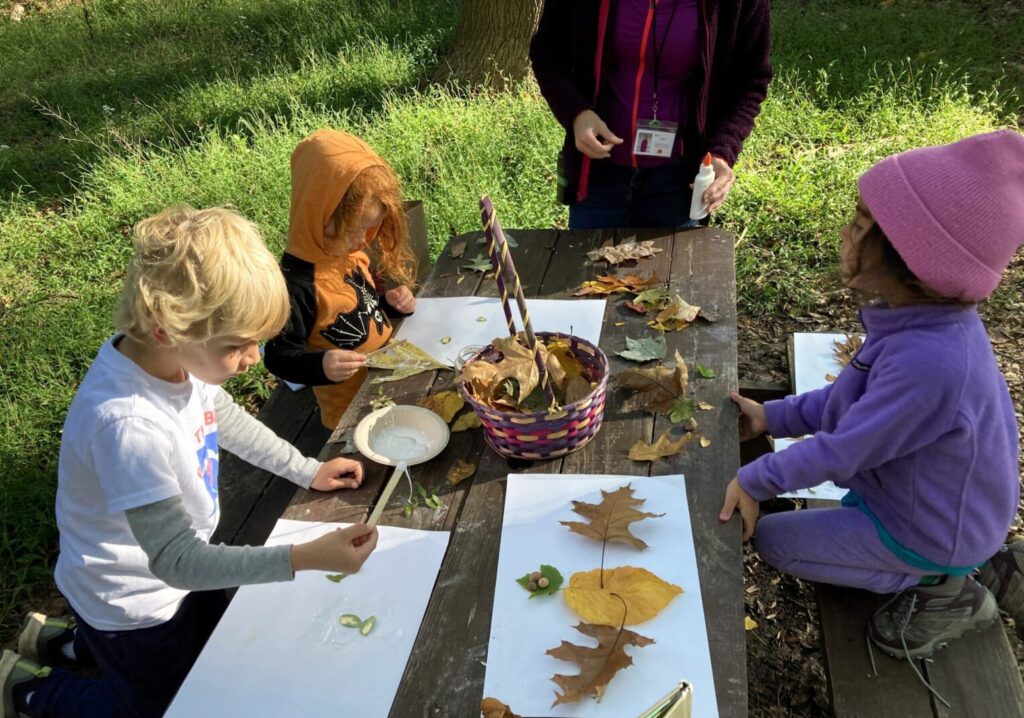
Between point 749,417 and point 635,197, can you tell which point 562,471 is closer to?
point 749,417

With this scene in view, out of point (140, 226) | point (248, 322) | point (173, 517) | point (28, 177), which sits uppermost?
point (140, 226)

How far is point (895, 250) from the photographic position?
1621mm

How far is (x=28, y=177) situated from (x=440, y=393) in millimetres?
5557

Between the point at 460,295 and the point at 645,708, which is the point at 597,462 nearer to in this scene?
the point at 645,708

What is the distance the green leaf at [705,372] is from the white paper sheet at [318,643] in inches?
33.4

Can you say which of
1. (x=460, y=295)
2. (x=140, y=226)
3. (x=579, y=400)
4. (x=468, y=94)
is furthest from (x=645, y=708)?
(x=468, y=94)

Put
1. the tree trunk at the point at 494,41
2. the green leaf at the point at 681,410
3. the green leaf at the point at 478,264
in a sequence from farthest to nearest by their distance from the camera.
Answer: the tree trunk at the point at 494,41
the green leaf at the point at 478,264
the green leaf at the point at 681,410

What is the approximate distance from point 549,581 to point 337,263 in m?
1.44

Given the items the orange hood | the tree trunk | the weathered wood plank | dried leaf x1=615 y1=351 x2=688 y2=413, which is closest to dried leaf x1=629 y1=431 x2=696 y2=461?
the weathered wood plank

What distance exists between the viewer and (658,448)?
1.78m

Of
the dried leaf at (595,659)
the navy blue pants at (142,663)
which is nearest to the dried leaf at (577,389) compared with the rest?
the dried leaf at (595,659)

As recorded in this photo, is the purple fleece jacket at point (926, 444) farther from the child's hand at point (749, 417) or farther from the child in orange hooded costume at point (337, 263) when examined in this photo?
the child in orange hooded costume at point (337, 263)

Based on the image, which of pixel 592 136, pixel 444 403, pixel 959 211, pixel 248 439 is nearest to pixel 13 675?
pixel 248 439

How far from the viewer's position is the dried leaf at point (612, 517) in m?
1.55
